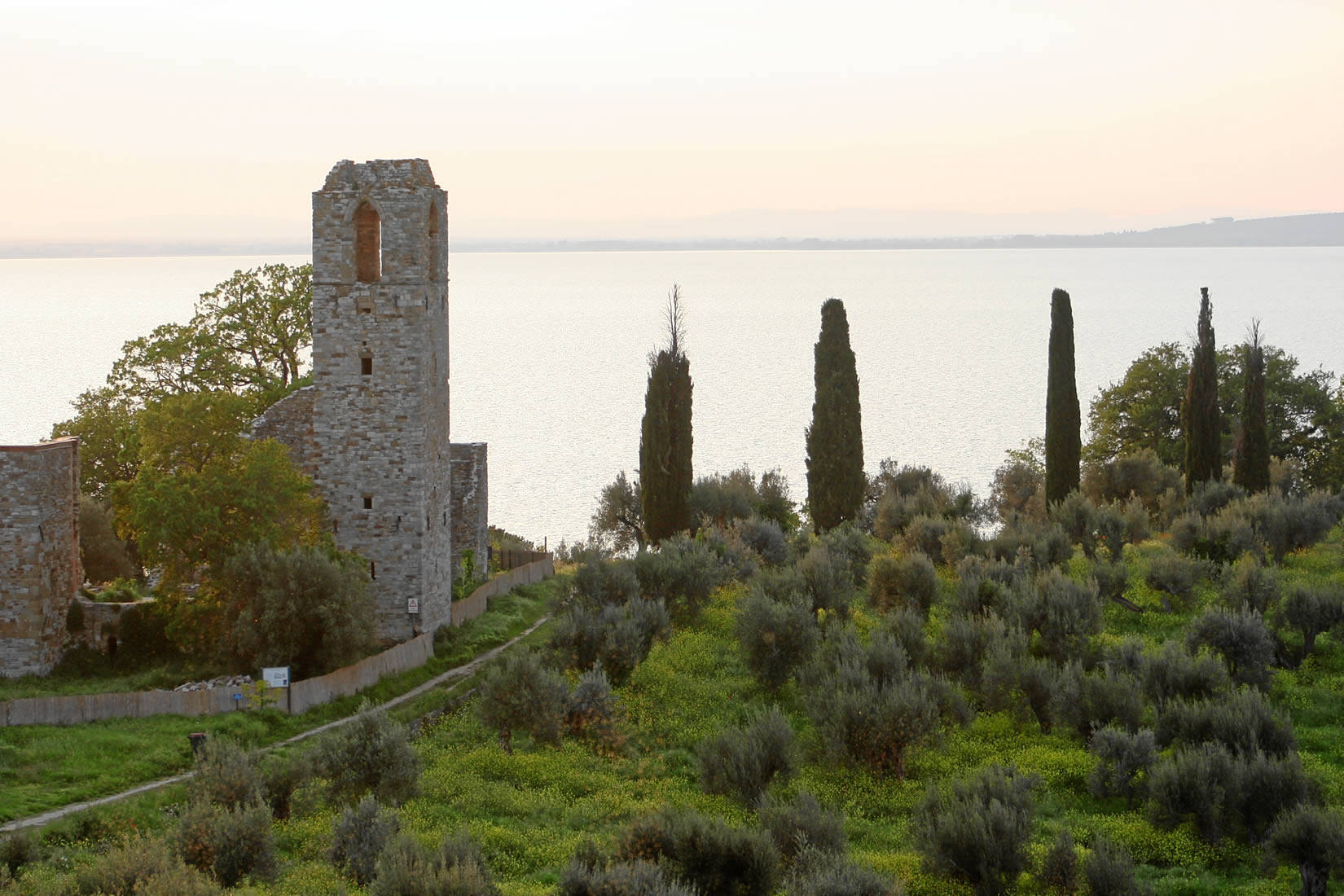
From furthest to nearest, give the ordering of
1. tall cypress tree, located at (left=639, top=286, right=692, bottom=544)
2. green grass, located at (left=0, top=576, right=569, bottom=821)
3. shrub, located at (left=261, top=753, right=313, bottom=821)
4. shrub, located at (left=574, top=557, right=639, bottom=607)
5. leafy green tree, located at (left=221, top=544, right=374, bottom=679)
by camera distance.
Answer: tall cypress tree, located at (left=639, top=286, right=692, bottom=544) < shrub, located at (left=574, top=557, right=639, bottom=607) < leafy green tree, located at (left=221, top=544, right=374, bottom=679) < green grass, located at (left=0, top=576, right=569, bottom=821) < shrub, located at (left=261, top=753, right=313, bottom=821)

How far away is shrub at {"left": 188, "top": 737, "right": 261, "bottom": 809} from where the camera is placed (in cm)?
1830

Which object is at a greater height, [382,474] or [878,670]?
[382,474]

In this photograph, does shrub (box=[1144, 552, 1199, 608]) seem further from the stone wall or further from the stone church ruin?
the stone wall

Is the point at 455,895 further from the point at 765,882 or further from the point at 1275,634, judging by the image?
the point at 1275,634

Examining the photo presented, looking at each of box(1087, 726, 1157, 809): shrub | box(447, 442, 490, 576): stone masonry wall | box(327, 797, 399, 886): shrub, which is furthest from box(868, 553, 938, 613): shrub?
box(327, 797, 399, 886): shrub

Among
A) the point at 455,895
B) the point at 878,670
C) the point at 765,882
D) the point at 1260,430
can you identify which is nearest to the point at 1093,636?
the point at 878,670

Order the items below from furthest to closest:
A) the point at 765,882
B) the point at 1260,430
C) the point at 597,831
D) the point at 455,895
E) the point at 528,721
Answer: the point at 1260,430
the point at 528,721
the point at 597,831
the point at 765,882
the point at 455,895

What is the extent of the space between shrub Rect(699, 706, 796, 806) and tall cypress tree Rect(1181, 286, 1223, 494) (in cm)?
2974

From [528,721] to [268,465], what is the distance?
10.7m

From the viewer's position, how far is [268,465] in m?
30.2

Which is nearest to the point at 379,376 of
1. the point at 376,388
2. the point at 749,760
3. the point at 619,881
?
the point at 376,388

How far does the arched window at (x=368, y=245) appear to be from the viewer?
112 feet

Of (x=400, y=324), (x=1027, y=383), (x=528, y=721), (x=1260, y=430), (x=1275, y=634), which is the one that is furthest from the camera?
(x=1027, y=383)

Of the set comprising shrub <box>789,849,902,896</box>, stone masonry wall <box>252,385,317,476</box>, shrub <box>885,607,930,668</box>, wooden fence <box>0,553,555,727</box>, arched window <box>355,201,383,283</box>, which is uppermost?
arched window <box>355,201,383,283</box>
